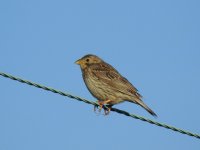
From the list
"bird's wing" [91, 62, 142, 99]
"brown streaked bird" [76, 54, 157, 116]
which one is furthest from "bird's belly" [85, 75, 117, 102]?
"bird's wing" [91, 62, 142, 99]

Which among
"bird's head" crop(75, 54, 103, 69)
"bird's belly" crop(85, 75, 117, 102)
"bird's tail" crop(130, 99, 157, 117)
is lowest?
"bird's tail" crop(130, 99, 157, 117)

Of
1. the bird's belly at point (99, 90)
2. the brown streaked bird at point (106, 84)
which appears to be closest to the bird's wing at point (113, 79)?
the brown streaked bird at point (106, 84)

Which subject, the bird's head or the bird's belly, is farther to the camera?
the bird's head

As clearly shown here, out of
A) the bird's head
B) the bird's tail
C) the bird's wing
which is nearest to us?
the bird's tail

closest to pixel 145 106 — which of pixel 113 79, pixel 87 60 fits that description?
pixel 113 79

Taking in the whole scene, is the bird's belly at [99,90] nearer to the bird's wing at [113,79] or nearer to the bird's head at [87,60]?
the bird's wing at [113,79]

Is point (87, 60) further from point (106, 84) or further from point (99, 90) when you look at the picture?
point (99, 90)

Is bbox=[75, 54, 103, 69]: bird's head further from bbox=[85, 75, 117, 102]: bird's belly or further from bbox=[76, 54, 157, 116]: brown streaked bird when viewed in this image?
bbox=[85, 75, 117, 102]: bird's belly

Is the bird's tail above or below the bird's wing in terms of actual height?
below

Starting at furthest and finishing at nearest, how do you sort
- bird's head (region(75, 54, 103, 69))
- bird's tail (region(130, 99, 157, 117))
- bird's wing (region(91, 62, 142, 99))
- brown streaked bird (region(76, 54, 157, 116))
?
bird's head (region(75, 54, 103, 69)) < bird's wing (region(91, 62, 142, 99)) < brown streaked bird (region(76, 54, 157, 116)) < bird's tail (region(130, 99, 157, 117))
